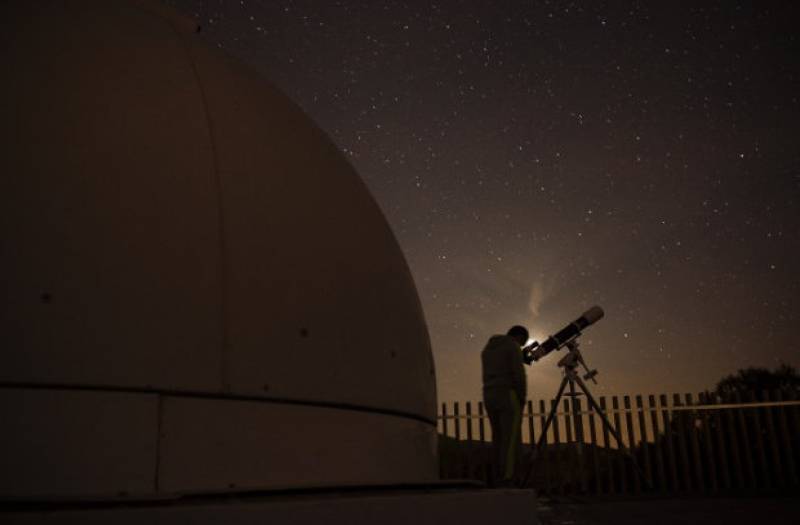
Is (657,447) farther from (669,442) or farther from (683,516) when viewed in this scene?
(683,516)

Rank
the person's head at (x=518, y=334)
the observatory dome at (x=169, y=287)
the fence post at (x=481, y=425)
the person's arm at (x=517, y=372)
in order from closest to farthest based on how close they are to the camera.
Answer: the observatory dome at (x=169, y=287) < the person's arm at (x=517, y=372) < the person's head at (x=518, y=334) < the fence post at (x=481, y=425)

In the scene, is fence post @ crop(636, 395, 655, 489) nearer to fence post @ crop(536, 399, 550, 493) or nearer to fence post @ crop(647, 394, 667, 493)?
fence post @ crop(647, 394, 667, 493)

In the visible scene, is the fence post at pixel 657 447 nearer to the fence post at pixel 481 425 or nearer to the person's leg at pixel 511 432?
the fence post at pixel 481 425

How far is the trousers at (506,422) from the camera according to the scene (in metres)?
6.65

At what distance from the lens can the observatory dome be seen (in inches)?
70.1

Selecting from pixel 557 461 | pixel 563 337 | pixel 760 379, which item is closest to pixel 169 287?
pixel 563 337

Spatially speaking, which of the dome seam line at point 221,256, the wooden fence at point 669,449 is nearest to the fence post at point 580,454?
the wooden fence at point 669,449

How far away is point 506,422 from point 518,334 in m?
0.94

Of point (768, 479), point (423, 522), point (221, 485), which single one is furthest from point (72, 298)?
point (768, 479)

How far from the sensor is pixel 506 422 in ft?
22.4

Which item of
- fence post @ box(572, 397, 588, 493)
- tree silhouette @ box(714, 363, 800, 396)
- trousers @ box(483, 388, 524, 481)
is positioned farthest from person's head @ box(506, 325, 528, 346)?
tree silhouette @ box(714, 363, 800, 396)

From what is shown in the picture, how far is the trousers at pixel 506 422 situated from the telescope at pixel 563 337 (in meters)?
1.32

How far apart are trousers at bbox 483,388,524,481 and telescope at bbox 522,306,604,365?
1319 millimetres

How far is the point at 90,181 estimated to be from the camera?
1.95 m
